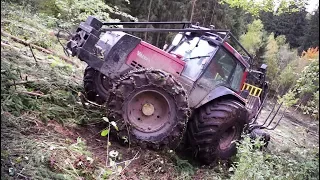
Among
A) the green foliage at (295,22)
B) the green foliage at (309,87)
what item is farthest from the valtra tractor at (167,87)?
the green foliage at (295,22)

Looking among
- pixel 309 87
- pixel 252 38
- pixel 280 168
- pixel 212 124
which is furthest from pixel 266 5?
pixel 252 38

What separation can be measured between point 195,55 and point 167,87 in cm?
123

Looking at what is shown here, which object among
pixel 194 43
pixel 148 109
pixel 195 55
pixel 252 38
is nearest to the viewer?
pixel 148 109

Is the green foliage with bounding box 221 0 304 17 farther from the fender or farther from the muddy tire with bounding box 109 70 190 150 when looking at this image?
the muddy tire with bounding box 109 70 190 150

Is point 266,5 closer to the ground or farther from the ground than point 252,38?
closer to the ground

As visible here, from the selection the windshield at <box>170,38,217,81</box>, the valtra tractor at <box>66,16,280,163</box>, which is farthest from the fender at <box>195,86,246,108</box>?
the windshield at <box>170,38,217,81</box>

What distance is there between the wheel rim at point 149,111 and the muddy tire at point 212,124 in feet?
2.11

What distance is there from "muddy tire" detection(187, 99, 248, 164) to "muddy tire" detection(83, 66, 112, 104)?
171cm

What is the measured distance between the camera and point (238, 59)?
6.04 meters

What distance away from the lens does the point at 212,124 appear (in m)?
5.23

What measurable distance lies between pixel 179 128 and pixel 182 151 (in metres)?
0.91

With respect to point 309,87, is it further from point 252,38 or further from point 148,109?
point 252,38

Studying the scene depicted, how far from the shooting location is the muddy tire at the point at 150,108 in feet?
15.5

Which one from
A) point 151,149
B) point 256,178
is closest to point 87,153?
point 151,149
